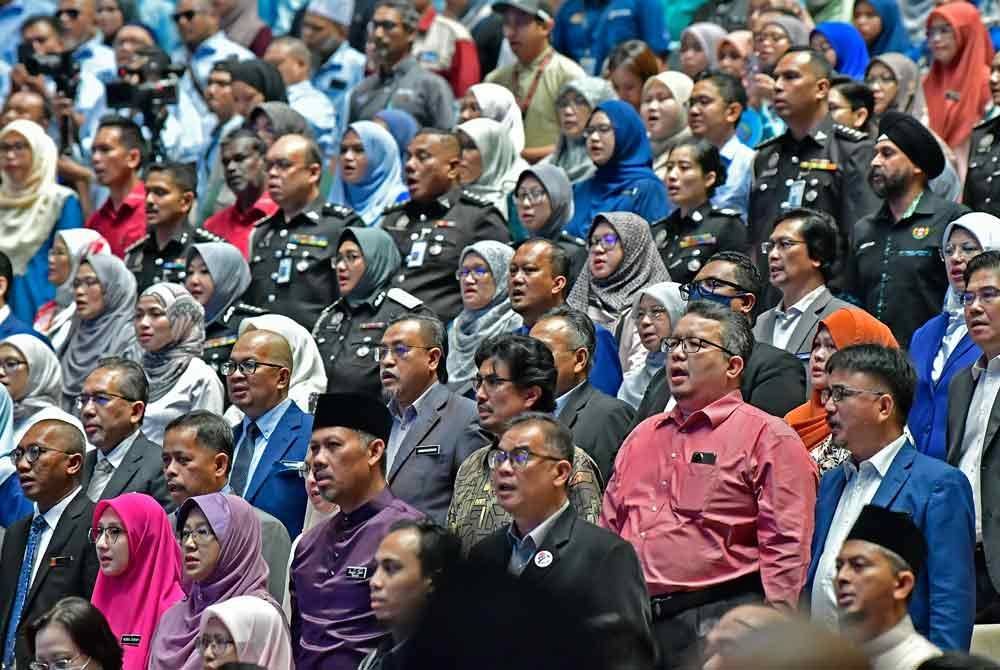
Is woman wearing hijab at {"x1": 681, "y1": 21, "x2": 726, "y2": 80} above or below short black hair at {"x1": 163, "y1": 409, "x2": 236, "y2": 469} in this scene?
above

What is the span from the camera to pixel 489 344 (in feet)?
19.5

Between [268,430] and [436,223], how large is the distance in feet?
6.49

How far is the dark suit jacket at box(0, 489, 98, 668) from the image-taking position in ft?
20.8

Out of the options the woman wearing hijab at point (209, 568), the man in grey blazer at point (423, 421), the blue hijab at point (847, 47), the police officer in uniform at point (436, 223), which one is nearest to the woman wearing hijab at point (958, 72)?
the blue hijab at point (847, 47)

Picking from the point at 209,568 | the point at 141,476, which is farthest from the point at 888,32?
the point at 209,568

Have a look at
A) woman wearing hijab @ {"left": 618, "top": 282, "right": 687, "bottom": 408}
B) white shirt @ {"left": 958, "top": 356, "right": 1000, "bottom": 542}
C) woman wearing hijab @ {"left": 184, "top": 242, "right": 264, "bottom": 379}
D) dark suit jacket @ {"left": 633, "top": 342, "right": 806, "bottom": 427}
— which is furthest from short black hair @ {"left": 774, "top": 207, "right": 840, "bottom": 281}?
woman wearing hijab @ {"left": 184, "top": 242, "right": 264, "bottom": 379}

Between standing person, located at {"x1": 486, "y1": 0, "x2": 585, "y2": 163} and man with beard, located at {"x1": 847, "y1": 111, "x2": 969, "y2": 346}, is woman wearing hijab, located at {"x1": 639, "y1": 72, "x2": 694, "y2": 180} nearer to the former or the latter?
standing person, located at {"x1": 486, "y1": 0, "x2": 585, "y2": 163}

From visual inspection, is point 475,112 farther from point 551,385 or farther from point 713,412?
point 713,412

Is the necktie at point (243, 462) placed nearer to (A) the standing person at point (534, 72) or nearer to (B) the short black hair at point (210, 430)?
(B) the short black hair at point (210, 430)

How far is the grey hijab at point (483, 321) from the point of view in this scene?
24.2 ft

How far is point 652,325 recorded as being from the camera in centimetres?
662

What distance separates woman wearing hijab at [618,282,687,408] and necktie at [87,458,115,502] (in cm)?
195

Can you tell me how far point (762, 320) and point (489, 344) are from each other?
4.14 ft

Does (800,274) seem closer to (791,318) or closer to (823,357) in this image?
(791,318)
